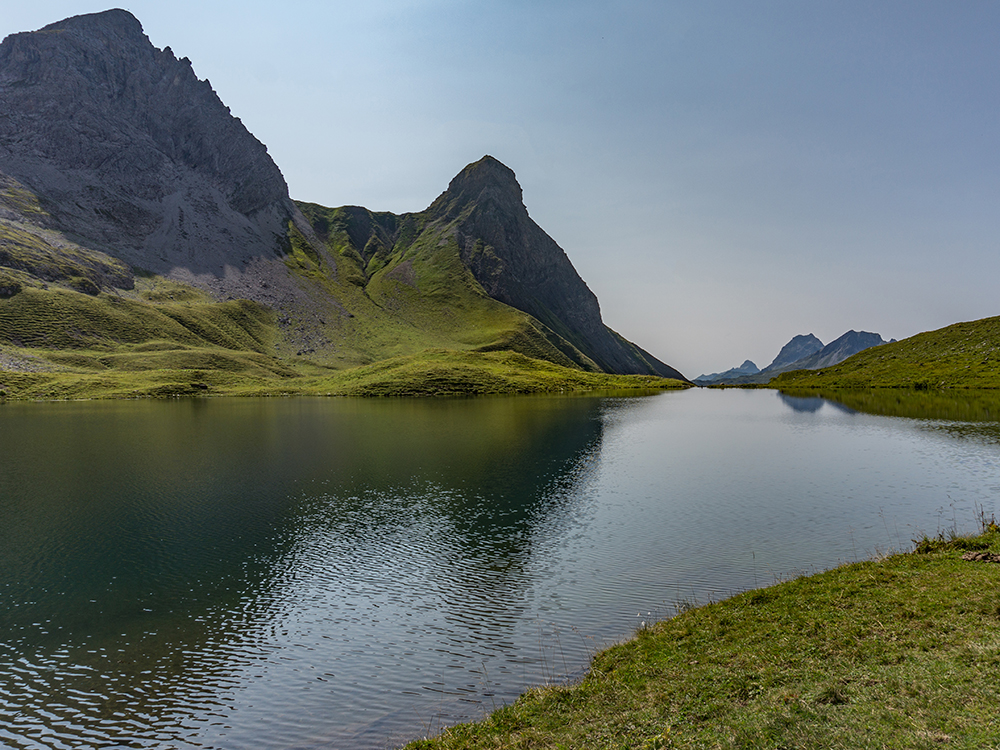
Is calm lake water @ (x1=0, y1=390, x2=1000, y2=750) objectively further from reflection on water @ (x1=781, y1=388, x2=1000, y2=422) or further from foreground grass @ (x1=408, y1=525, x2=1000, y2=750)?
reflection on water @ (x1=781, y1=388, x2=1000, y2=422)

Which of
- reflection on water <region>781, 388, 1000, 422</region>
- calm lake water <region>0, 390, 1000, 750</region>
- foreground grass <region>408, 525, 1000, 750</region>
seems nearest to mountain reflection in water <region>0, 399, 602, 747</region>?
calm lake water <region>0, 390, 1000, 750</region>

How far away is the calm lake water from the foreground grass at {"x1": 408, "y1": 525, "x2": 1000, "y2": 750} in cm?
302

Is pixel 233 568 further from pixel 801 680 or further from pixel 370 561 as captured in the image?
pixel 801 680

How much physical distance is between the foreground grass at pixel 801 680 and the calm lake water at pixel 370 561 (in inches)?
119

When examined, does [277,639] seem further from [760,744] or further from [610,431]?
[610,431]

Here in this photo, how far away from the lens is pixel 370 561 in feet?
103

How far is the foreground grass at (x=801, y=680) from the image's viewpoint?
11781 millimetres

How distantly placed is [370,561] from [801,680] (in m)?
23.6

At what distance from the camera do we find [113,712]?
17.2 meters

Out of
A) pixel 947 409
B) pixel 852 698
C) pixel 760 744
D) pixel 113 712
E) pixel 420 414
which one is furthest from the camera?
pixel 420 414

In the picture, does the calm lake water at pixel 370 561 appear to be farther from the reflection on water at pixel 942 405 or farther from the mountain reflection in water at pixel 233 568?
the reflection on water at pixel 942 405

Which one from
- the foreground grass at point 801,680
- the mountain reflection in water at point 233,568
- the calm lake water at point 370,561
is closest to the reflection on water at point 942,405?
the calm lake water at point 370,561

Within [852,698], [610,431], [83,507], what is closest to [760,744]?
[852,698]

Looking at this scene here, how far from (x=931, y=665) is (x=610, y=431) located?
81862mm
